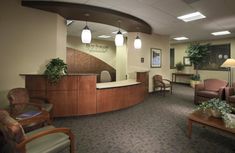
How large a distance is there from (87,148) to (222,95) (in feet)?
14.9

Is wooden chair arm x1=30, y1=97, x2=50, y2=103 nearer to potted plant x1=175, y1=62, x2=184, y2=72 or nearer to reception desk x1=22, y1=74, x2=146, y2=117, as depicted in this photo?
reception desk x1=22, y1=74, x2=146, y2=117

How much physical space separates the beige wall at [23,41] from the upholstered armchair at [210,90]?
15.9ft

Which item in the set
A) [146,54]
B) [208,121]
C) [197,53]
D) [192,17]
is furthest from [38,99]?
[197,53]

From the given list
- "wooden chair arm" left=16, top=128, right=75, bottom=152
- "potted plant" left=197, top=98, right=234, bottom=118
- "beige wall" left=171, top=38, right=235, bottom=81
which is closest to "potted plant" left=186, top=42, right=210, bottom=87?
"beige wall" left=171, top=38, right=235, bottom=81

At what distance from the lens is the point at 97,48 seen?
845cm

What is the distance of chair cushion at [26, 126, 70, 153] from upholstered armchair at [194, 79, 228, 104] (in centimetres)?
479

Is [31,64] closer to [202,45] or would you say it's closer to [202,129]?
[202,129]

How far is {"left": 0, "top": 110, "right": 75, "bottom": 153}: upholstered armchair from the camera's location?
1616 mm

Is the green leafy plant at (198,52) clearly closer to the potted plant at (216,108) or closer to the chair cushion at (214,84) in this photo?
the chair cushion at (214,84)

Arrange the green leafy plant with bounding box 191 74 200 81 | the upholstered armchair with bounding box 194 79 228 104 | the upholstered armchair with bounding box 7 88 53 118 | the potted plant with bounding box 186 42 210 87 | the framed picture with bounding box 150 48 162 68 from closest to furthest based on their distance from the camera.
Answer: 1. the upholstered armchair with bounding box 7 88 53 118
2. the upholstered armchair with bounding box 194 79 228 104
3. the framed picture with bounding box 150 48 162 68
4. the potted plant with bounding box 186 42 210 87
5. the green leafy plant with bounding box 191 74 200 81

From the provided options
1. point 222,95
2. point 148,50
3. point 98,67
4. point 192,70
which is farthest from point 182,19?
point 192,70

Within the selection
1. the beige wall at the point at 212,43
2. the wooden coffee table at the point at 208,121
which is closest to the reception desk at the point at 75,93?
the wooden coffee table at the point at 208,121

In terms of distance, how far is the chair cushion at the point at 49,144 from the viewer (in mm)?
1730

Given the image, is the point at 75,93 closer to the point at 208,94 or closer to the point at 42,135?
the point at 42,135
